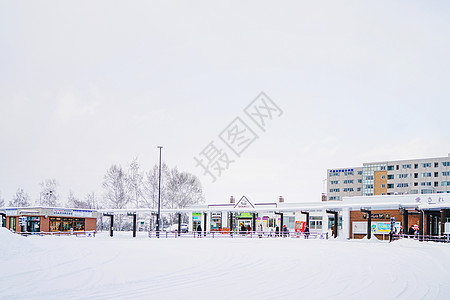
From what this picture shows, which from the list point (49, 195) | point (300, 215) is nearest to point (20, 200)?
point (49, 195)

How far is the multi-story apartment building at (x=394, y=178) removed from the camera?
11406 centimetres

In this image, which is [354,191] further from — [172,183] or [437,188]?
[172,183]

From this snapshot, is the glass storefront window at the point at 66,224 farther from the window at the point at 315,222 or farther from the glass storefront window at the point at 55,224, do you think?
the window at the point at 315,222

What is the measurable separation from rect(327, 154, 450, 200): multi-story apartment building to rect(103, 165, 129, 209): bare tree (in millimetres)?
67041

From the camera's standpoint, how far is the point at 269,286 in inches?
448

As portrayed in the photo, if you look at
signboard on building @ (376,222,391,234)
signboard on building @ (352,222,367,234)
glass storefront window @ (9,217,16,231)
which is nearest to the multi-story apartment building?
signboard on building @ (352,222,367,234)

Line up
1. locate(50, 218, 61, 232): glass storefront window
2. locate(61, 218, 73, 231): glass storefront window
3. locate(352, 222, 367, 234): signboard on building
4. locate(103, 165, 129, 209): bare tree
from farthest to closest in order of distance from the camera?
1. locate(103, 165, 129, 209): bare tree
2. locate(61, 218, 73, 231): glass storefront window
3. locate(50, 218, 61, 232): glass storefront window
4. locate(352, 222, 367, 234): signboard on building

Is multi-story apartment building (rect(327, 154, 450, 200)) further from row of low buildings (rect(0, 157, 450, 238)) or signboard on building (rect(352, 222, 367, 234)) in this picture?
signboard on building (rect(352, 222, 367, 234))

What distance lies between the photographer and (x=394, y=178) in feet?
396

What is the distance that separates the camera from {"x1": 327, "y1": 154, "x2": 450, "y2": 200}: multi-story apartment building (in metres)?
114

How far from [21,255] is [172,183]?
184 ft

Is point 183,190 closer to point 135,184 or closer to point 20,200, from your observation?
point 135,184

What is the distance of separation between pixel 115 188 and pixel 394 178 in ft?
248

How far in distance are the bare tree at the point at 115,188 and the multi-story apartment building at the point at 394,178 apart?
67041mm
